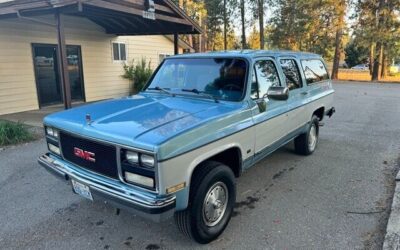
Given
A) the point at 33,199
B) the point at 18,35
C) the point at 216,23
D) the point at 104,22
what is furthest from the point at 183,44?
the point at 216,23

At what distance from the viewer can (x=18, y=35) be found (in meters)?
10.1

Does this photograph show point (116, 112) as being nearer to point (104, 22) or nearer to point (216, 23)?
point (104, 22)

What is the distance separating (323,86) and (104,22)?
29.8ft

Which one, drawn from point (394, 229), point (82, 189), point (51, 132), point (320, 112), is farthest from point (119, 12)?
point (394, 229)

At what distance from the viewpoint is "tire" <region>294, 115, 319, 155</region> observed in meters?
5.97

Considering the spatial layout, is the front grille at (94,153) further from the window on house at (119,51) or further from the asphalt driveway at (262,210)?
the window on house at (119,51)

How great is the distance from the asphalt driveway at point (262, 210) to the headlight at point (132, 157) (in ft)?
3.39

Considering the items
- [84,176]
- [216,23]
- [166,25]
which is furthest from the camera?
[216,23]

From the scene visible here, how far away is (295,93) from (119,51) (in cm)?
1060

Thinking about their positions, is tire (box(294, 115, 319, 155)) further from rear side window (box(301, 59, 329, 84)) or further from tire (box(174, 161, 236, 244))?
tire (box(174, 161, 236, 244))

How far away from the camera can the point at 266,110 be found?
422 cm

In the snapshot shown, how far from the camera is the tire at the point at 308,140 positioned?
19.6 feet

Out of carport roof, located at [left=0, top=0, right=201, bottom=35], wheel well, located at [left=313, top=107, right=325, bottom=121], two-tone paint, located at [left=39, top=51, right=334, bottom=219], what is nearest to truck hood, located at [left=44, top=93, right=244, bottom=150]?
two-tone paint, located at [left=39, top=51, right=334, bottom=219]

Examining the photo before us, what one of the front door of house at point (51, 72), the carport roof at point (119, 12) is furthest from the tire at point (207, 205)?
the front door of house at point (51, 72)
